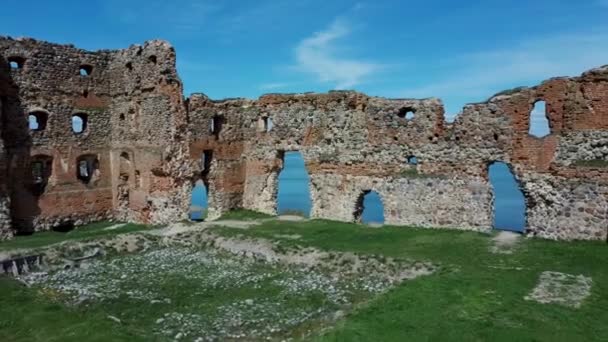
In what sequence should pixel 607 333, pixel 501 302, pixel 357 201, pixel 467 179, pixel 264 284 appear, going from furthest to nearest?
pixel 357 201 → pixel 467 179 → pixel 264 284 → pixel 501 302 → pixel 607 333

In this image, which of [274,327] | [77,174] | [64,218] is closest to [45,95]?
[77,174]

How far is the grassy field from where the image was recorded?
9.03 m

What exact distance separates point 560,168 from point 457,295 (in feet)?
22.4

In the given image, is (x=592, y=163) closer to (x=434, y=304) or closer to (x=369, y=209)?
(x=434, y=304)

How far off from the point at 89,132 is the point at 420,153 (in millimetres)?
13638

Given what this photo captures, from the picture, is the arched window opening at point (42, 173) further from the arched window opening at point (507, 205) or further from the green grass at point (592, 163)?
the arched window opening at point (507, 205)

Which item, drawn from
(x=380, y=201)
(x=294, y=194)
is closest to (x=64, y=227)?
(x=380, y=201)

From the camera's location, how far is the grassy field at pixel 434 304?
9031 millimetres

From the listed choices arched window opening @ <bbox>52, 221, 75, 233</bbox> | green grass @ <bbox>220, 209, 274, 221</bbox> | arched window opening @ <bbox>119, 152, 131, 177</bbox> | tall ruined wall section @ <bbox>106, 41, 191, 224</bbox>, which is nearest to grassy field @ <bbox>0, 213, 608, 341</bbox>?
green grass @ <bbox>220, 209, 274, 221</bbox>

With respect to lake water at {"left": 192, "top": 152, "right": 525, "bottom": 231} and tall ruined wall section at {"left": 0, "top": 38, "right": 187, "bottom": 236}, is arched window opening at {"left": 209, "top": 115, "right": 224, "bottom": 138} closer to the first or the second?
tall ruined wall section at {"left": 0, "top": 38, "right": 187, "bottom": 236}

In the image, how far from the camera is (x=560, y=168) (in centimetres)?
1542

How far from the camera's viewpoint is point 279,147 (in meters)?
22.5

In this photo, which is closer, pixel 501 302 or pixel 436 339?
pixel 436 339

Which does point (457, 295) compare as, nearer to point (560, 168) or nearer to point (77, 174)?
point (560, 168)
